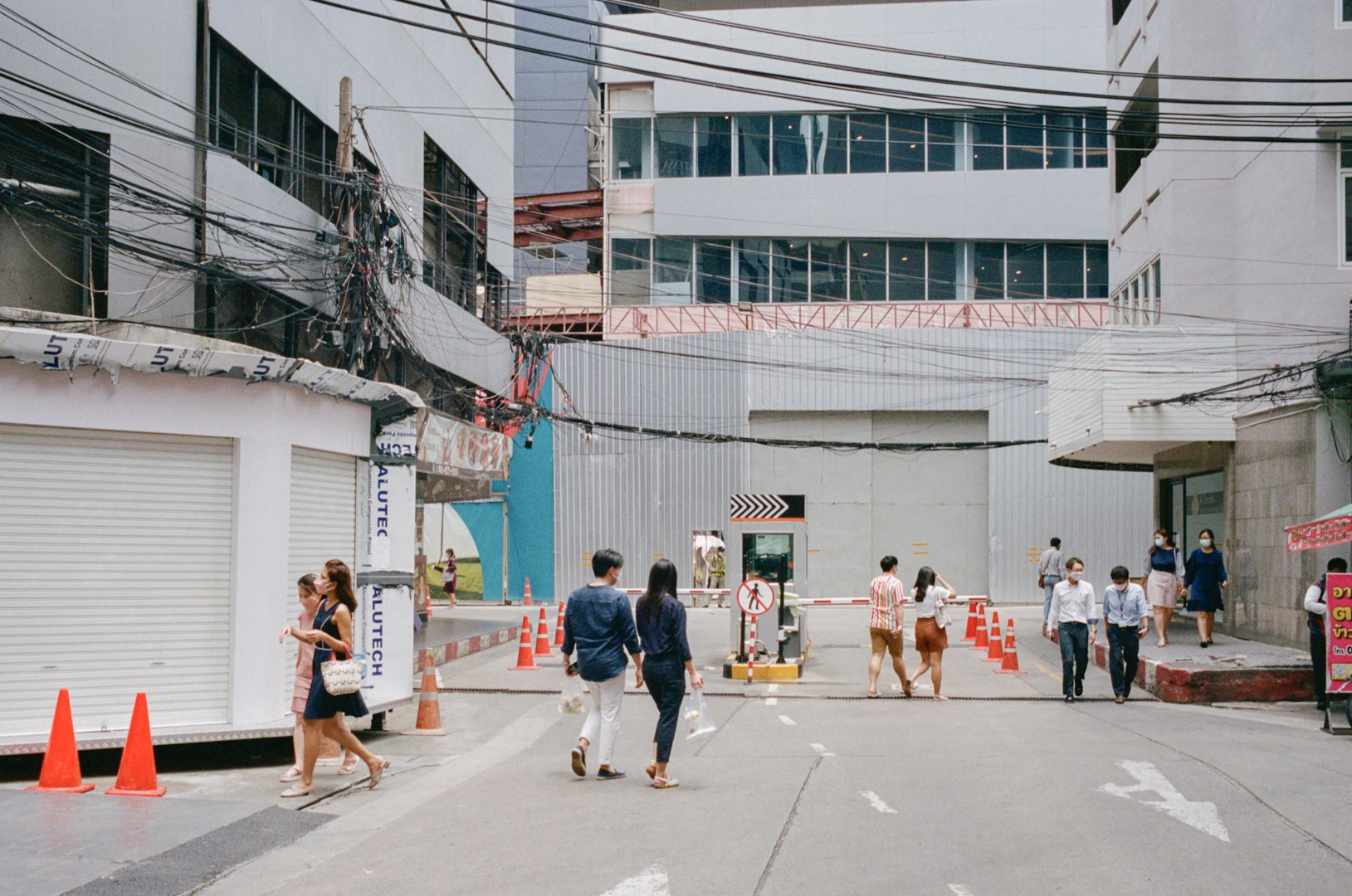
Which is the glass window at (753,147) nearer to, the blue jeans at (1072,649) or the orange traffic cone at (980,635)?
the orange traffic cone at (980,635)

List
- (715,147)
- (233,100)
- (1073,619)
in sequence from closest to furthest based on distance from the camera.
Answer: (1073,619), (233,100), (715,147)

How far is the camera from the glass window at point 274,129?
17094mm

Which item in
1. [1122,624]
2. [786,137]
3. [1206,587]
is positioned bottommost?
[1122,624]

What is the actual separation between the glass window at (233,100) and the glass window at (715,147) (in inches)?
913

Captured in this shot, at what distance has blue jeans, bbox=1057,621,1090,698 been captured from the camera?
15.1 m

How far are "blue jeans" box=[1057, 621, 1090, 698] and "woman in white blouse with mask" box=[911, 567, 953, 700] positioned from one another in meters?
1.47

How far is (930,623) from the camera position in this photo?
1517cm

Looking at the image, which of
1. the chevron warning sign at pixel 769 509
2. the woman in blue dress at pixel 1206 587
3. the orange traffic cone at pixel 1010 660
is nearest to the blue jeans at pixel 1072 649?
the orange traffic cone at pixel 1010 660

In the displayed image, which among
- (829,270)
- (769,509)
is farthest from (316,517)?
(829,270)

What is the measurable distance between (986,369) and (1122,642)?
20256 millimetres

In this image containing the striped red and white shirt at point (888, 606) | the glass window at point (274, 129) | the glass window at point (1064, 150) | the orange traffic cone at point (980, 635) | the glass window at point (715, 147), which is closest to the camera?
the striped red and white shirt at point (888, 606)

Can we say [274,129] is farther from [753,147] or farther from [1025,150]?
[1025,150]

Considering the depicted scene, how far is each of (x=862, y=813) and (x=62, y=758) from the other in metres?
5.94

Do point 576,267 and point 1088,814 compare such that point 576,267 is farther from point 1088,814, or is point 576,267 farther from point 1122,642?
point 1088,814
